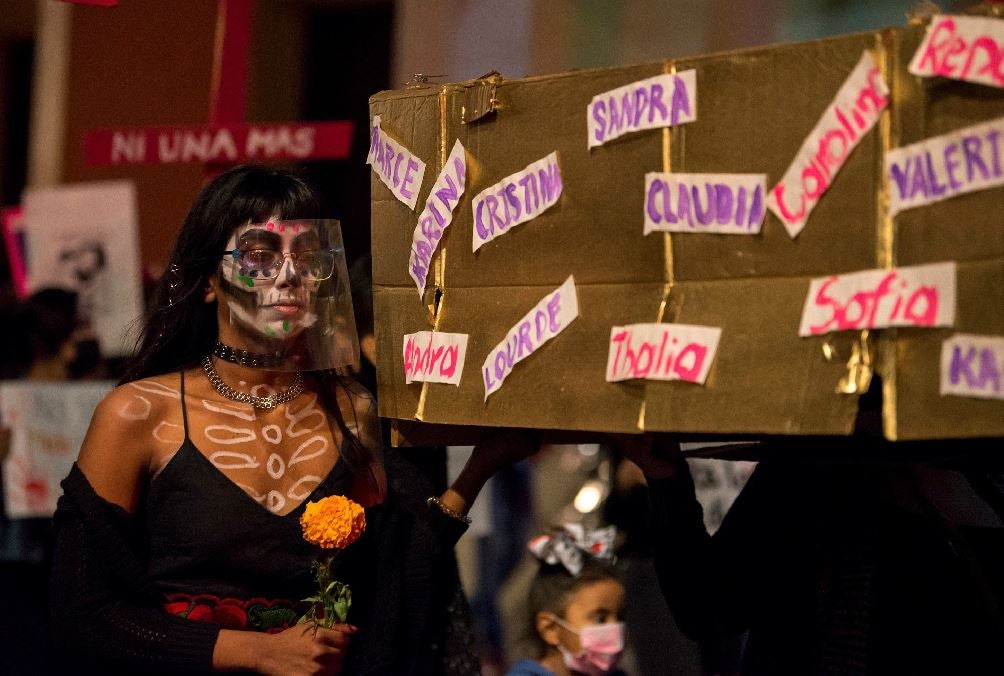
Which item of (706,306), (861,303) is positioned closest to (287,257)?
(706,306)

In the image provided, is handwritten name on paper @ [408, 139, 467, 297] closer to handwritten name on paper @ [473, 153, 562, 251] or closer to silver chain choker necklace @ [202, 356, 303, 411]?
handwritten name on paper @ [473, 153, 562, 251]

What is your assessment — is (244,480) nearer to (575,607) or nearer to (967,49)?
(967,49)

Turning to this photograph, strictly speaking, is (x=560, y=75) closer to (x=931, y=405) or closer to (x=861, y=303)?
(x=861, y=303)

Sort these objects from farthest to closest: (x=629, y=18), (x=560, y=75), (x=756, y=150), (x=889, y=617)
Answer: (x=629, y=18), (x=889, y=617), (x=560, y=75), (x=756, y=150)

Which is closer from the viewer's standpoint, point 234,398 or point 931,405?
point 931,405

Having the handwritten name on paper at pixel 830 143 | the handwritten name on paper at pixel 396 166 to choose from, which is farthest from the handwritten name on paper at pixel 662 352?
the handwritten name on paper at pixel 396 166

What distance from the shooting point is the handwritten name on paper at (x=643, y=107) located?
71.0 inches

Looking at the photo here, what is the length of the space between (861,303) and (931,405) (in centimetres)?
16

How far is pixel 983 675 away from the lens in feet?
6.61

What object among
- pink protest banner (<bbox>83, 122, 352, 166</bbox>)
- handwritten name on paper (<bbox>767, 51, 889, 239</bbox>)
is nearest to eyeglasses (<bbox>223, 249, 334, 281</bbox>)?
handwritten name on paper (<bbox>767, 51, 889, 239</bbox>)

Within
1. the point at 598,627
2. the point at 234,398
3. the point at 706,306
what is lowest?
the point at 598,627

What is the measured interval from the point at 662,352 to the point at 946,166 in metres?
0.46

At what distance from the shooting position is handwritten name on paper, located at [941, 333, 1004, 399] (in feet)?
5.20

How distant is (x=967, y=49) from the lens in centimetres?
159
